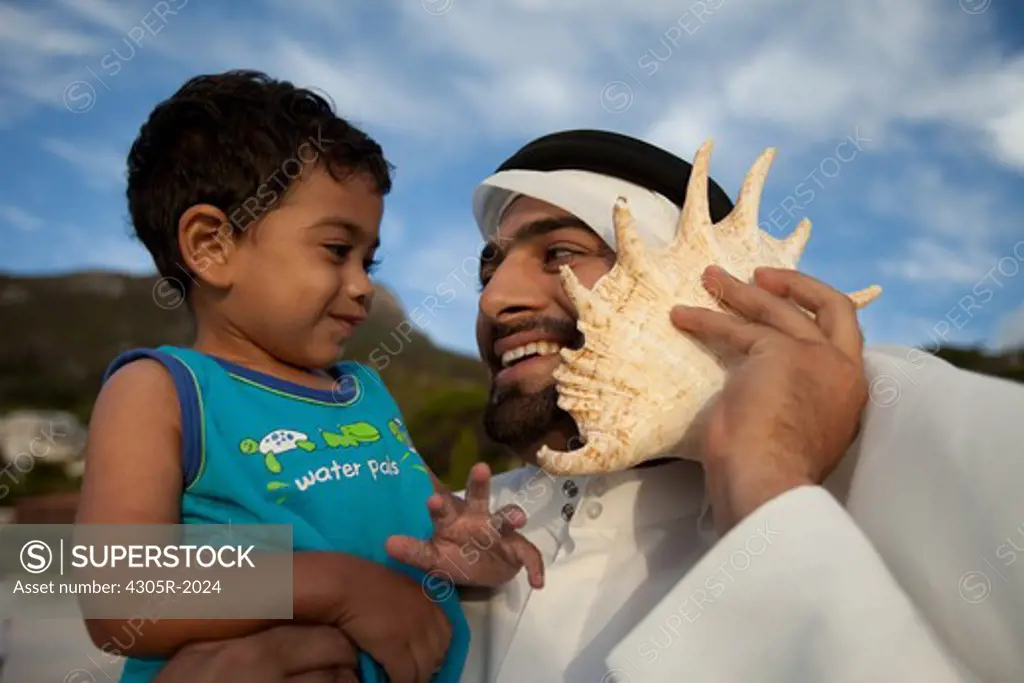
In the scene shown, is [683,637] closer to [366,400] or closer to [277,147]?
[366,400]

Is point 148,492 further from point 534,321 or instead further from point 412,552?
point 534,321

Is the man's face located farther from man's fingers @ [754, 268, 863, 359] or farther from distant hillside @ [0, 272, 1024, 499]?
distant hillside @ [0, 272, 1024, 499]

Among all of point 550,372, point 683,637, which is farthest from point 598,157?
point 683,637

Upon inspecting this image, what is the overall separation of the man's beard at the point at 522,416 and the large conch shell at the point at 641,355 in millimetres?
497

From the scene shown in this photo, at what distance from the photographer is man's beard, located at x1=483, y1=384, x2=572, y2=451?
2334mm

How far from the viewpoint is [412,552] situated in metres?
1.87

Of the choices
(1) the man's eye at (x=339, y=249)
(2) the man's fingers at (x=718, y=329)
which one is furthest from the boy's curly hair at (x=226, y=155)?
(2) the man's fingers at (x=718, y=329)

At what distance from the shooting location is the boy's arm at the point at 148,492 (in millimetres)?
1742

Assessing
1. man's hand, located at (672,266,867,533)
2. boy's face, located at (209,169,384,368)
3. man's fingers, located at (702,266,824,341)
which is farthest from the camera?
boy's face, located at (209,169,384,368)

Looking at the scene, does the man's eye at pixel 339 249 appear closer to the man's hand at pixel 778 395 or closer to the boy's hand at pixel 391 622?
the boy's hand at pixel 391 622

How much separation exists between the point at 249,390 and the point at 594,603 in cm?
105

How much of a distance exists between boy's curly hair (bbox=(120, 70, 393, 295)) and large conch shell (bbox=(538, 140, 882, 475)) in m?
0.86

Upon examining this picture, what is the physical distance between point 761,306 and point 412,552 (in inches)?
37.9

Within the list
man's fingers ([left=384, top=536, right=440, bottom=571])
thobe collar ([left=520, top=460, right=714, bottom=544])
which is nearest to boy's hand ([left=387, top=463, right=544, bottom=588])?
man's fingers ([left=384, top=536, right=440, bottom=571])
